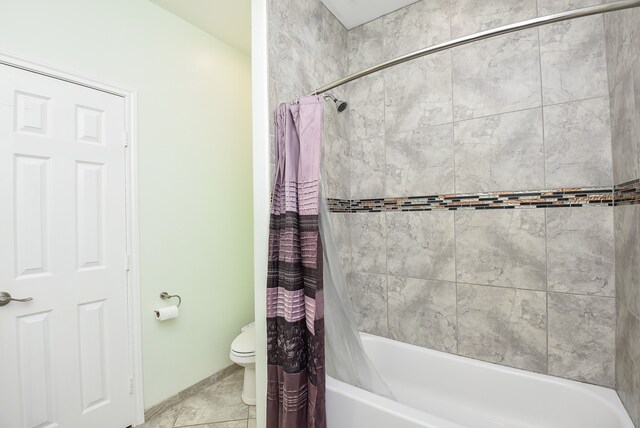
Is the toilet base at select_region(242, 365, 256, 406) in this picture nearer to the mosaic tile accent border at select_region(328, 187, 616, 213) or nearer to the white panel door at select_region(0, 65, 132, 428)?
the white panel door at select_region(0, 65, 132, 428)

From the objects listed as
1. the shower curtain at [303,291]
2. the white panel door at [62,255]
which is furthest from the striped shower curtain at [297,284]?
the white panel door at [62,255]

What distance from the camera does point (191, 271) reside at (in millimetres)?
2105

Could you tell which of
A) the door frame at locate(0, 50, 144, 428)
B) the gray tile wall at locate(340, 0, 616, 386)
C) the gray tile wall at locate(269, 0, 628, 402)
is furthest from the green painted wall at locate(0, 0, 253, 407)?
the gray tile wall at locate(340, 0, 616, 386)

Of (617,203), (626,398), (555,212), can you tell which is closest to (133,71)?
(555,212)

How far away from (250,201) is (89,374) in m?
1.54

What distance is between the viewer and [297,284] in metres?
1.31

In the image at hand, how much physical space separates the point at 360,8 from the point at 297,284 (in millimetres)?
1890

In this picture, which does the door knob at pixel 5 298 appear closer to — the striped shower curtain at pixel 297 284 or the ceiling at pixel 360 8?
the striped shower curtain at pixel 297 284

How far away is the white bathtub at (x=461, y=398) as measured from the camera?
1.24m

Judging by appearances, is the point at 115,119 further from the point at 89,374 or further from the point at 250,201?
the point at 89,374

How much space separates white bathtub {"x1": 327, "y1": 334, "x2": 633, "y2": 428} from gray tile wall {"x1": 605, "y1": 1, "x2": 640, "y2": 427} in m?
0.18

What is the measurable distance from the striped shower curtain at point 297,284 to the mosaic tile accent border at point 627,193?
122 cm

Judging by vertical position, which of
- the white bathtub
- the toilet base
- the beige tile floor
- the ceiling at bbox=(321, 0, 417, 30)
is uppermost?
the ceiling at bbox=(321, 0, 417, 30)

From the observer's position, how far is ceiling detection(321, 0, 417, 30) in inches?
74.5
